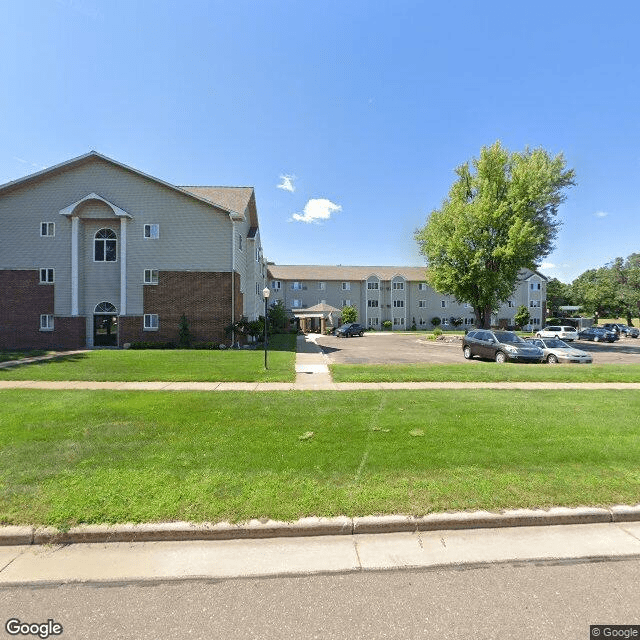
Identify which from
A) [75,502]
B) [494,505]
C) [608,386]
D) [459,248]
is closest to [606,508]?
[494,505]

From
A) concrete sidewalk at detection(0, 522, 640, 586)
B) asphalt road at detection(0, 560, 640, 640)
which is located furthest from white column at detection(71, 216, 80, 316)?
asphalt road at detection(0, 560, 640, 640)

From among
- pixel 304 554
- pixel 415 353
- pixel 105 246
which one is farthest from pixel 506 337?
pixel 105 246

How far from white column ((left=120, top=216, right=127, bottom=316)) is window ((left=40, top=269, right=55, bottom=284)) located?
426 cm

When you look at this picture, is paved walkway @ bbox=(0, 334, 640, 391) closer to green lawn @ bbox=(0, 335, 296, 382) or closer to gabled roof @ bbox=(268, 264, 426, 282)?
green lawn @ bbox=(0, 335, 296, 382)

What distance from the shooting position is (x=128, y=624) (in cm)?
244

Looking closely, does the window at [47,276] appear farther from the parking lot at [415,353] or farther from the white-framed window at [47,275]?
the parking lot at [415,353]

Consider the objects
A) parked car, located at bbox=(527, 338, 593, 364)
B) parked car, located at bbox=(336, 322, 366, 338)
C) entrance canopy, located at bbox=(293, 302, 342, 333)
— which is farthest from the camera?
entrance canopy, located at bbox=(293, 302, 342, 333)

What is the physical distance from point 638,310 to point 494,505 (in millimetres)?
78719

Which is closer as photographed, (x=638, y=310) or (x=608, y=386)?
(x=608, y=386)

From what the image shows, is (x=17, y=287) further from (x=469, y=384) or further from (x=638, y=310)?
(x=638, y=310)

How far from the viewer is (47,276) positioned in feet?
67.5

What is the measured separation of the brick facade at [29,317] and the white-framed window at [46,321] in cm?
17

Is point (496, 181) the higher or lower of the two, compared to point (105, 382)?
higher

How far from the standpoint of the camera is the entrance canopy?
45875mm
